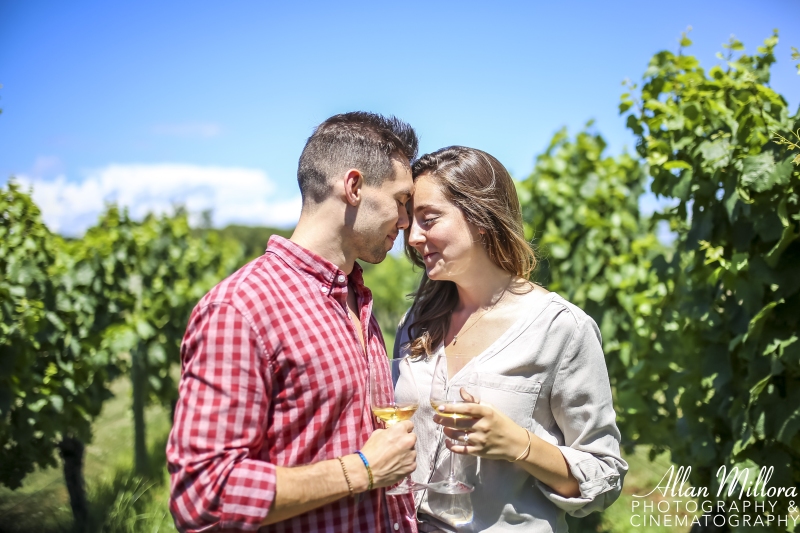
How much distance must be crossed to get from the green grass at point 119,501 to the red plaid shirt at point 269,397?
9.54ft

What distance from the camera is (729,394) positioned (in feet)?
10.9

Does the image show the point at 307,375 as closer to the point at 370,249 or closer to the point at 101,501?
the point at 370,249

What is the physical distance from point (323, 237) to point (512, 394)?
797mm

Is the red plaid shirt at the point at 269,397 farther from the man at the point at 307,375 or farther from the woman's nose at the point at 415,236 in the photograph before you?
the woman's nose at the point at 415,236

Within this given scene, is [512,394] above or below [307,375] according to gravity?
below

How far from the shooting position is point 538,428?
7.38 ft

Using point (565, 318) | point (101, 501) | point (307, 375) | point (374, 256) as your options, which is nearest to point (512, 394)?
point (565, 318)

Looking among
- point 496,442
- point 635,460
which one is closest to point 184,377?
point 496,442

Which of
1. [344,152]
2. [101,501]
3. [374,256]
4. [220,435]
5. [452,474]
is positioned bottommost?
[101,501]

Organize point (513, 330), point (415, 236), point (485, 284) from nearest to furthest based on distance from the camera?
point (513, 330) → point (415, 236) → point (485, 284)

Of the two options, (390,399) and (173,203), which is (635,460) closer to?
(390,399)

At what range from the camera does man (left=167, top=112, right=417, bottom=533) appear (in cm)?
161

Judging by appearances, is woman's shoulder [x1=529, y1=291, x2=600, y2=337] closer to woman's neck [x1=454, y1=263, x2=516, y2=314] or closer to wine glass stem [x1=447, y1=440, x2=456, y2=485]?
woman's neck [x1=454, y1=263, x2=516, y2=314]

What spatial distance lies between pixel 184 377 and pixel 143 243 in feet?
19.6
